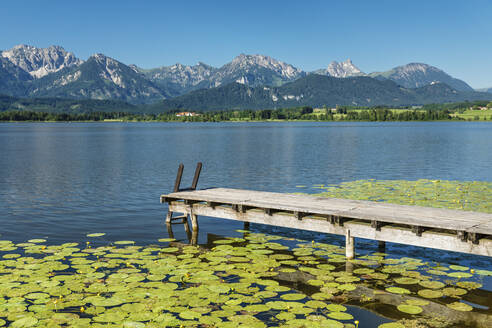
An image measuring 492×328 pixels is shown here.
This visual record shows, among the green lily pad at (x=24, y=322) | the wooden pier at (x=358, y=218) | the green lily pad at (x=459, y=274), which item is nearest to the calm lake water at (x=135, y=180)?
the wooden pier at (x=358, y=218)

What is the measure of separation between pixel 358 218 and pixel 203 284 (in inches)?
277

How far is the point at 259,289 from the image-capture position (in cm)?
1512

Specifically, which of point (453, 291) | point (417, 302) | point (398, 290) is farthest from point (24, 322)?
point (453, 291)

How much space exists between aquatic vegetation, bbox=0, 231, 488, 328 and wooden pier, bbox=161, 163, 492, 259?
1.31 m

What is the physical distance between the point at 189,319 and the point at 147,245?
10.1 metres

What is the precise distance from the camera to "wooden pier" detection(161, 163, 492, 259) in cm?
1612

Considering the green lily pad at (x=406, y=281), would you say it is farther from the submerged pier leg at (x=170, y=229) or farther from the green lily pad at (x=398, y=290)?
the submerged pier leg at (x=170, y=229)

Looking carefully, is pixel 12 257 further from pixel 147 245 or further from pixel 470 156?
pixel 470 156

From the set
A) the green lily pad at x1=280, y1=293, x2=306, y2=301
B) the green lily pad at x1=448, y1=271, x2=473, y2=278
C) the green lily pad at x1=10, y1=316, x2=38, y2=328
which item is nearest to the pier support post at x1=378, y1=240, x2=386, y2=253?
the green lily pad at x1=448, y1=271, x2=473, y2=278

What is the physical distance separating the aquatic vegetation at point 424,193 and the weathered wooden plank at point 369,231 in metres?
11.8

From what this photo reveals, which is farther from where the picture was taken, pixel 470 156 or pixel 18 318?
pixel 470 156

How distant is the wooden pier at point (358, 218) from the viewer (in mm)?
16125

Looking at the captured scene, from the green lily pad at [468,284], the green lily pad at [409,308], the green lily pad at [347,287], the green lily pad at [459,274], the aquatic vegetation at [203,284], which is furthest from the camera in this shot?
the green lily pad at [459,274]

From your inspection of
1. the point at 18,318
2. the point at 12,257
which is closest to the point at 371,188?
the point at 12,257
